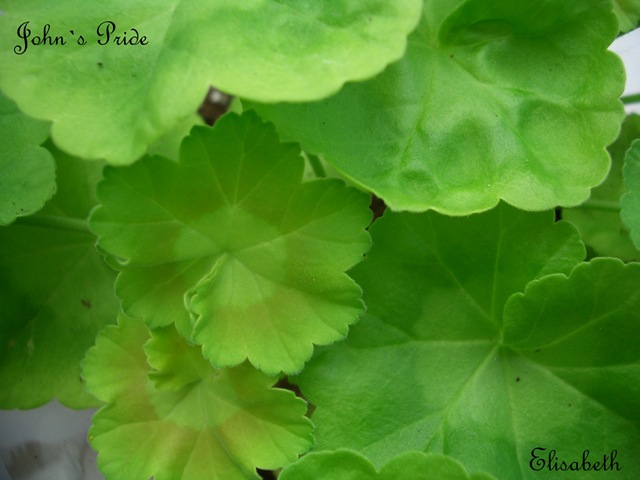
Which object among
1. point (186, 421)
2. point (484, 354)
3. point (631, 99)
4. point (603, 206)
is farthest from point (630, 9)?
point (186, 421)

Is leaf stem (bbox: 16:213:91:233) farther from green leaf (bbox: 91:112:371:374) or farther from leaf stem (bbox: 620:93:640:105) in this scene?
leaf stem (bbox: 620:93:640:105)

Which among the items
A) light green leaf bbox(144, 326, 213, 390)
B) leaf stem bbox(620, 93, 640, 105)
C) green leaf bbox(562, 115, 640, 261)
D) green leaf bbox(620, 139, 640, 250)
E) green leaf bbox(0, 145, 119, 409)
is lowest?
green leaf bbox(0, 145, 119, 409)

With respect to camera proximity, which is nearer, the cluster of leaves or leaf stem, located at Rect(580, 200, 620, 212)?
the cluster of leaves

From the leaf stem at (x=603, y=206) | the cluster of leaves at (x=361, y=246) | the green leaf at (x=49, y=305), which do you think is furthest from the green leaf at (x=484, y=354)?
the green leaf at (x=49, y=305)

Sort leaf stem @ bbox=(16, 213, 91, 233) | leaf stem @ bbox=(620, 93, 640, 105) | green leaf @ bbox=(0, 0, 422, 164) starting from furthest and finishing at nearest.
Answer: leaf stem @ bbox=(620, 93, 640, 105)
leaf stem @ bbox=(16, 213, 91, 233)
green leaf @ bbox=(0, 0, 422, 164)

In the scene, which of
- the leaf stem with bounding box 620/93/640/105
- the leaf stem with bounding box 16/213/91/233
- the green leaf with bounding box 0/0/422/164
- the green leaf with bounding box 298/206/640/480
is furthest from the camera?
the leaf stem with bounding box 620/93/640/105

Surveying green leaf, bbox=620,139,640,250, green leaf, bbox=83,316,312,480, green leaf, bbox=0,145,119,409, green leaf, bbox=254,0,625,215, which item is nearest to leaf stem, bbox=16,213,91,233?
green leaf, bbox=0,145,119,409

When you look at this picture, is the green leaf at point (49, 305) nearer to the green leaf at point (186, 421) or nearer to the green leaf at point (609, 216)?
the green leaf at point (186, 421)

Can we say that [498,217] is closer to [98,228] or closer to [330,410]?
[330,410]
